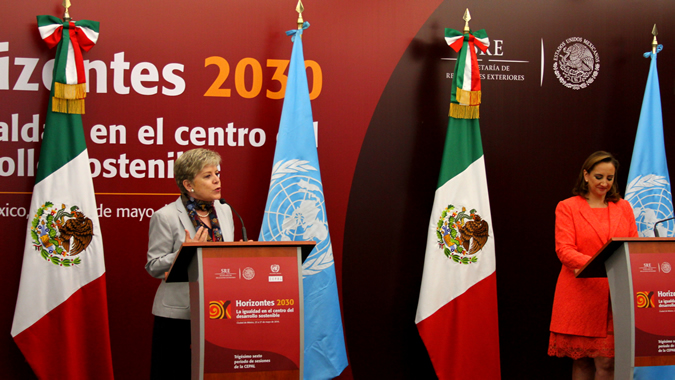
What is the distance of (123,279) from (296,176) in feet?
4.27

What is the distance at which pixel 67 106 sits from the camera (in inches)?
Result: 127

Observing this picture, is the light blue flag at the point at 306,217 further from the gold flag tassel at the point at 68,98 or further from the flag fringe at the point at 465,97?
the gold flag tassel at the point at 68,98

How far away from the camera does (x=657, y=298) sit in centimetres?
242

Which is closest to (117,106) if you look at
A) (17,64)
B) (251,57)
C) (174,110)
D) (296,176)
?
(174,110)

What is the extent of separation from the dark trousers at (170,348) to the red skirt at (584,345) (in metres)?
1.91

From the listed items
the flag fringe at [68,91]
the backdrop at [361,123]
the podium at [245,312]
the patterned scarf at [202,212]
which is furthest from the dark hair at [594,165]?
the flag fringe at [68,91]

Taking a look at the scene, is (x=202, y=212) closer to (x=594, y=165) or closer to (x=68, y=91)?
(x=68, y=91)

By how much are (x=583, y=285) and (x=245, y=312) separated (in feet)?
6.12

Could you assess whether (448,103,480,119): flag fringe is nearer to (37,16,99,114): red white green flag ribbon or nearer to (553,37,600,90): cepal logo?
(553,37,600,90): cepal logo

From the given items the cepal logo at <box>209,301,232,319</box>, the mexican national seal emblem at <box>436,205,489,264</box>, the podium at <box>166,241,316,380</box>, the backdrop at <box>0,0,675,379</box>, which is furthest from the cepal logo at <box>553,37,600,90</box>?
the cepal logo at <box>209,301,232,319</box>

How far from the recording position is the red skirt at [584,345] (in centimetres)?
288

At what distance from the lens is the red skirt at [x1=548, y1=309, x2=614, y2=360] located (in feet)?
9.46

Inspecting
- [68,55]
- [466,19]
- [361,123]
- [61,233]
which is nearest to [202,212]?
[61,233]

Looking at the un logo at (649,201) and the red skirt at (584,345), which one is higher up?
the un logo at (649,201)
